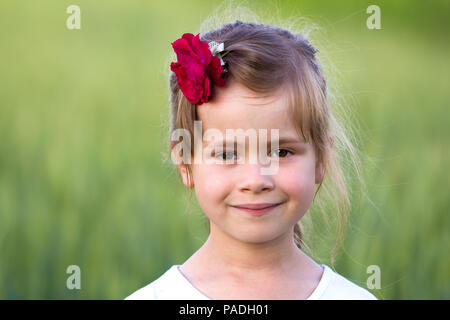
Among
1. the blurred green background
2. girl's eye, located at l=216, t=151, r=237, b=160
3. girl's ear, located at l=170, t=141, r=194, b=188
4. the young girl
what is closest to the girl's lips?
the young girl

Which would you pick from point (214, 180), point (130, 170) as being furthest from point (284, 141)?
point (130, 170)

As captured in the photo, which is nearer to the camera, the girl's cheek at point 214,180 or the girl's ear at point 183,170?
the girl's cheek at point 214,180

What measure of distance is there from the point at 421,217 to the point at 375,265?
1.43ft

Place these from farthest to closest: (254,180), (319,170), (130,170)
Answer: (130,170)
(319,170)
(254,180)

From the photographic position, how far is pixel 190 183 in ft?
6.37

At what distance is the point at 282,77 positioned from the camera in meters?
1.79

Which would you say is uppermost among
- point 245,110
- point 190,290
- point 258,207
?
point 245,110

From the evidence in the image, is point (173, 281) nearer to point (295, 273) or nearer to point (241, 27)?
point (295, 273)

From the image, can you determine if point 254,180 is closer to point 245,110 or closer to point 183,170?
point 245,110

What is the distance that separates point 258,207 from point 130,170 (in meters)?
1.55

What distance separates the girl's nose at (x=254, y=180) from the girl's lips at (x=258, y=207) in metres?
0.05

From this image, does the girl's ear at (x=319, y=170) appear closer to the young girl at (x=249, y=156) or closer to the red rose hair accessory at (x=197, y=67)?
the young girl at (x=249, y=156)

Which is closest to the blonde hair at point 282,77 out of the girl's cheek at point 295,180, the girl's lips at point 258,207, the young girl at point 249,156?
the young girl at point 249,156

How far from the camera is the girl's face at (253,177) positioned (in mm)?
1701
